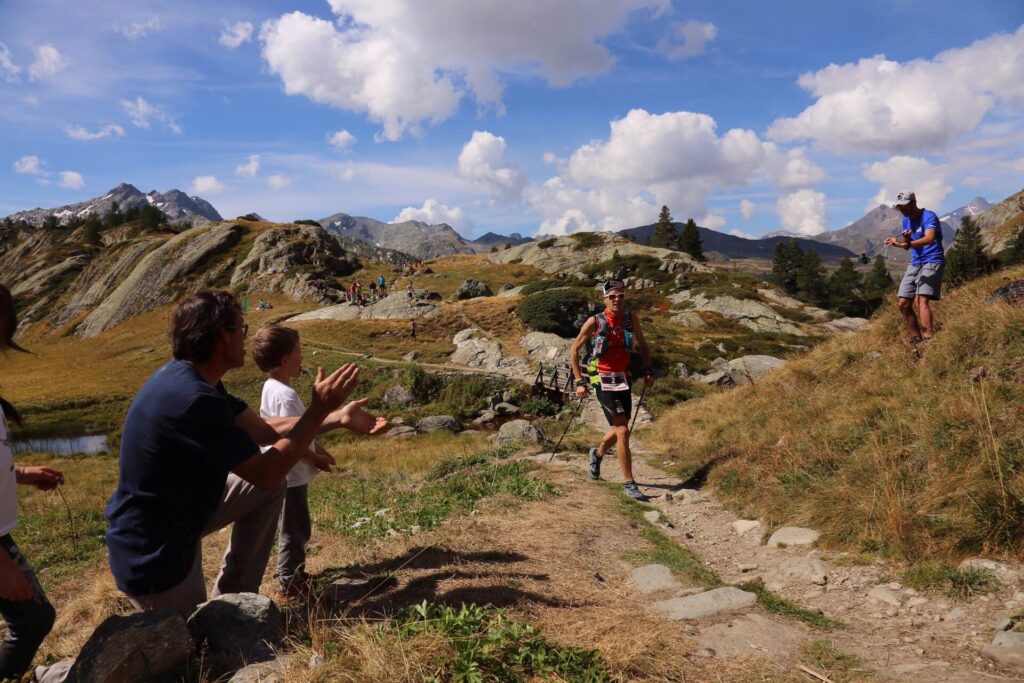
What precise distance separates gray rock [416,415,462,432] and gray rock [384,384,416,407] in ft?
9.51

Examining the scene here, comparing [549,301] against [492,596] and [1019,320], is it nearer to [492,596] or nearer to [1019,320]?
[1019,320]

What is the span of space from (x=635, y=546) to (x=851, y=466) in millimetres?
2412

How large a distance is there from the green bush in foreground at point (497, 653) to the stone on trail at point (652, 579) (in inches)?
75.5

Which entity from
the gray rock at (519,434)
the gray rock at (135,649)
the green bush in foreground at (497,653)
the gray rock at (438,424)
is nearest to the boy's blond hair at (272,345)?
the gray rock at (135,649)

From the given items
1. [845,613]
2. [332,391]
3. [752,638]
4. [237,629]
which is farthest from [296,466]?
[845,613]

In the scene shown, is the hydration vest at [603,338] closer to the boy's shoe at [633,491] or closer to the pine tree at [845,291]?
the boy's shoe at [633,491]

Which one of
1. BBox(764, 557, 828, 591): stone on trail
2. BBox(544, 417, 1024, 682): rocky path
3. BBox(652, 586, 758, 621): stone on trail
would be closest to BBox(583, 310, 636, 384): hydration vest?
BBox(544, 417, 1024, 682): rocky path

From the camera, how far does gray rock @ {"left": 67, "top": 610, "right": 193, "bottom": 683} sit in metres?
2.81

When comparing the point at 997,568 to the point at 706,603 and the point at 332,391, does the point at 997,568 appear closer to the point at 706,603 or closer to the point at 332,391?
the point at 706,603

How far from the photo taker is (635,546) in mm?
6027

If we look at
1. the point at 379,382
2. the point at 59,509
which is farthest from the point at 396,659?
the point at 379,382

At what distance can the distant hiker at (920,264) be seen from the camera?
27.9ft

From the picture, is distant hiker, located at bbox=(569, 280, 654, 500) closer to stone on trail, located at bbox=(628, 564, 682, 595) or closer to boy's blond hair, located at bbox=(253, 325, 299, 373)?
stone on trail, located at bbox=(628, 564, 682, 595)

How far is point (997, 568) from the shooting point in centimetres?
425
